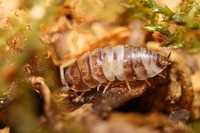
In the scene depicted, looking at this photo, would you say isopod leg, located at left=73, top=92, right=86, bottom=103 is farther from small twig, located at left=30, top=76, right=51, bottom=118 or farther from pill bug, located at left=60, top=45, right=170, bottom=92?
small twig, located at left=30, top=76, right=51, bottom=118

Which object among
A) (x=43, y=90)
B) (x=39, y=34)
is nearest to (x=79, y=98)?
(x=43, y=90)

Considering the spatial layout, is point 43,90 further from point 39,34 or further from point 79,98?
point 39,34

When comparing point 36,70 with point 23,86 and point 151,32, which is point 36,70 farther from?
point 151,32

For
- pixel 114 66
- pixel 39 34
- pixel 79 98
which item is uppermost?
pixel 39 34

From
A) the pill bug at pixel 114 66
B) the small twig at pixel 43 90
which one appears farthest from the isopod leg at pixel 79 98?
the small twig at pixel 43 90

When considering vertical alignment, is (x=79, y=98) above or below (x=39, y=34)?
below

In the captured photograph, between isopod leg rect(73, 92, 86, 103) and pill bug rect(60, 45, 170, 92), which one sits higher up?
pill bug rect(60, 45, 170, 92)

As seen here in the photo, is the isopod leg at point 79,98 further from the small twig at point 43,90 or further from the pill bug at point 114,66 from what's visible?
the small twig at point 43,90

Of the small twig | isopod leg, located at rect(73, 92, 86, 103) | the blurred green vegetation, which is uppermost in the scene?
the blurred green vegetation

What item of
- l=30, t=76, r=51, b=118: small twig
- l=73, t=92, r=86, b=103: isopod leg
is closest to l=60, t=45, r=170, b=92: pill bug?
l=73, t=92, r=86, b=103: isopod leg
